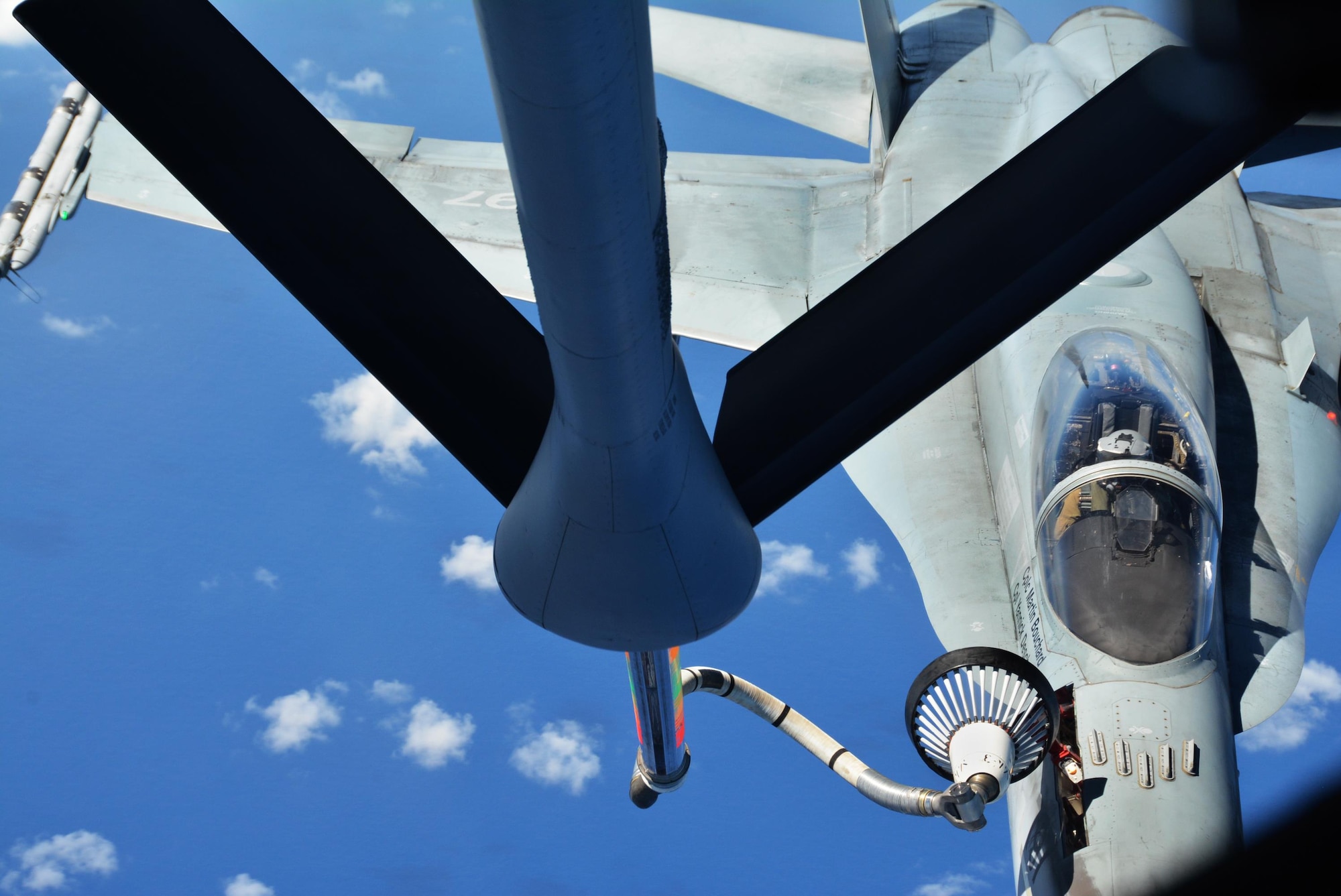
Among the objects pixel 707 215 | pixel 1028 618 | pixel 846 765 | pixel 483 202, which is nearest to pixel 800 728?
pixel 846 765

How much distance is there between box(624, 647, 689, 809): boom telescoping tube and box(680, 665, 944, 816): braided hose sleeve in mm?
353

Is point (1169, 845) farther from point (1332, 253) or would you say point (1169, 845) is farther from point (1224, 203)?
point (1332, 253)

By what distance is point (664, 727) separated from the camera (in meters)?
6.48

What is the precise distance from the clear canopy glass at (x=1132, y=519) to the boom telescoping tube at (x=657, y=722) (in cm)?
271

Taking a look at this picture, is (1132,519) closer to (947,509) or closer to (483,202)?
(947,509)

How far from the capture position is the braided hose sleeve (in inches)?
253

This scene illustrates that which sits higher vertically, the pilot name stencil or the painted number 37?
the painted number 37

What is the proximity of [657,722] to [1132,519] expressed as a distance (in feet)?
10.7

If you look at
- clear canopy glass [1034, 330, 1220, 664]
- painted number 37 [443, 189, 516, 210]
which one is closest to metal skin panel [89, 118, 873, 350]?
painted number 37 [443, 189, 516, 210]

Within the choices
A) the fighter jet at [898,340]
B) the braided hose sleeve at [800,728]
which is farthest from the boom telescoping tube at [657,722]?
the braided hose sleeve at [800,728]

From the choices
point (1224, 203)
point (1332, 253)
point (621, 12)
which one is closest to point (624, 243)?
point (621, 12)

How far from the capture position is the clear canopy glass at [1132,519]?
263 inches

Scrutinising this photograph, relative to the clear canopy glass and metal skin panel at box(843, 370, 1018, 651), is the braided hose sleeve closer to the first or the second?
metal skin panel at box(843, 370, 1018, 651)

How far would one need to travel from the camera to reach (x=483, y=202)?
13352 millimetres
